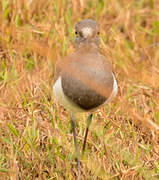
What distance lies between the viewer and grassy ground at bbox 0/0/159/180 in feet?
10.8

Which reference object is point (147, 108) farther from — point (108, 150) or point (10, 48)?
point (10, 48)

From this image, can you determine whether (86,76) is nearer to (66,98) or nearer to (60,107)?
(66,98)

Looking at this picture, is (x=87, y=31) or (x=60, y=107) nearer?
(x=87, y=31)

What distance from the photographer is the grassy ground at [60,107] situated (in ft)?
10.8

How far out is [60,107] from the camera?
3934 millimetres

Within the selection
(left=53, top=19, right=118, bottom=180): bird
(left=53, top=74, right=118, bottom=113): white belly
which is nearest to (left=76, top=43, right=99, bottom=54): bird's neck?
(left=53, top=19, right=118, bottom=180): bird

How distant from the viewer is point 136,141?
355cm

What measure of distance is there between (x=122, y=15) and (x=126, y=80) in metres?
1.18

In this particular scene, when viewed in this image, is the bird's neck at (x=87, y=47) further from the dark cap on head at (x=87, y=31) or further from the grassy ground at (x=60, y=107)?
the grassy ground at (x=60, y=107)

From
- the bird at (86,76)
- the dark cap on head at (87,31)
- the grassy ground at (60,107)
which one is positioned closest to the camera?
the bird at (86,76)

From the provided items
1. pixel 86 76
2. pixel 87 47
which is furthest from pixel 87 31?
pixel 86 76

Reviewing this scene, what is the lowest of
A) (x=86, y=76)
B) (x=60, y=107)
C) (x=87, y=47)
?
(x=60, y=107)

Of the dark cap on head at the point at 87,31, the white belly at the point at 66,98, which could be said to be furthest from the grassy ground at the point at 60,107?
the dark cap on head at the point at 87,31

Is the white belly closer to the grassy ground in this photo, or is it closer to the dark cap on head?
the grassy ground
